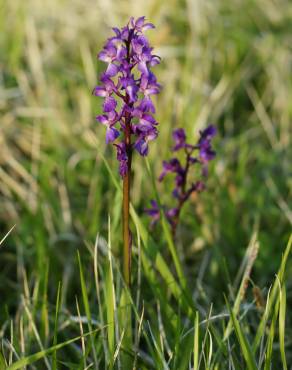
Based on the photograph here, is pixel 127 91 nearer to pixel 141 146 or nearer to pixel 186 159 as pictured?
pixel 141 146

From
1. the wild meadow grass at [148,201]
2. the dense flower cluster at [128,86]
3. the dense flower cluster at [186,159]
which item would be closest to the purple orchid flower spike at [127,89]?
the dense flower cluster at [128,86]

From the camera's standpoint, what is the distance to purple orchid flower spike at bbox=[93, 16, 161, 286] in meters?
1.86

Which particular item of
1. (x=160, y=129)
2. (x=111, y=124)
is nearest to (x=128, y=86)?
(x=111, y=124)

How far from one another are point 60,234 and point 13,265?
0.95 ft

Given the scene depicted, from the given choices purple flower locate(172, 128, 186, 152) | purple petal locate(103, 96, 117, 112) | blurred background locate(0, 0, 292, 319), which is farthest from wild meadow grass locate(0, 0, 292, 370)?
purple petal locate(103, 96, 117, 112)

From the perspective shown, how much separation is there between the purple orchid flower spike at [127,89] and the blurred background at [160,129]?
588mm

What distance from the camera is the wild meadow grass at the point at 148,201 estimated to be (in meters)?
2.20

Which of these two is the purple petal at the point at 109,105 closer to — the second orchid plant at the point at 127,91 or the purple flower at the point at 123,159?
the second orchid plant at the point at 127,91

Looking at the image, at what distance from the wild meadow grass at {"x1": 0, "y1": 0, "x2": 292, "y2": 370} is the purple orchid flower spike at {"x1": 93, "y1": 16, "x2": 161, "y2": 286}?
0.22 m

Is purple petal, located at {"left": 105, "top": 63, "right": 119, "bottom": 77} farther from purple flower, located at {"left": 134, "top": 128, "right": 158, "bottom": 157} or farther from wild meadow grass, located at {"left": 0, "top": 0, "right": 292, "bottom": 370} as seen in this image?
wild meadow grass, located at {"left": 0, "top": 0, "right": 292, "bottom": 370}

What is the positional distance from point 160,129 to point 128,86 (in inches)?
87.4

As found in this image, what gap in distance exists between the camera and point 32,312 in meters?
2.44

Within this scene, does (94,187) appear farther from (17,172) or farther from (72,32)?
(72,32)

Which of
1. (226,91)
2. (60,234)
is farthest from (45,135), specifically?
(226,91)
